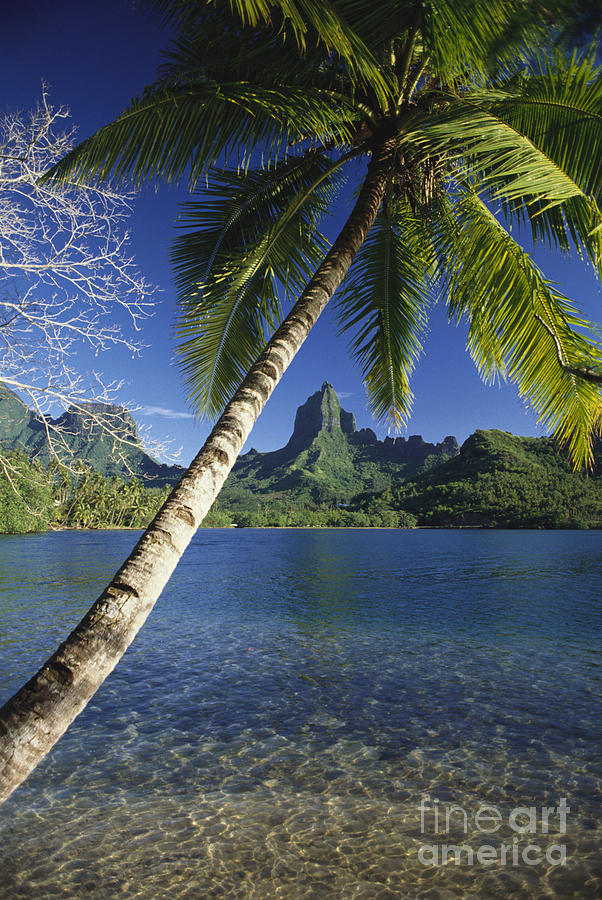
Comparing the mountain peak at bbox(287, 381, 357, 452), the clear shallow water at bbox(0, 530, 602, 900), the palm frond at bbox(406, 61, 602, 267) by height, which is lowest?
the clear shallow water at bbox(0, 530, 602, 900)

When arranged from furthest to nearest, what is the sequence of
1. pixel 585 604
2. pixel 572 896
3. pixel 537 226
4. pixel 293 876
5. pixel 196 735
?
pixel 585 604
pixel 196 735
pixel 537 226
pixel 293 876
pixel 572 896

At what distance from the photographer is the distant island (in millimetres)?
5859

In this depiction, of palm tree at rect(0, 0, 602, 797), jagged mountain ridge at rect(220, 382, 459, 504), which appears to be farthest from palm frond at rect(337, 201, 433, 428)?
jagged mountain ridge at rect(220, 382, 459, 504)

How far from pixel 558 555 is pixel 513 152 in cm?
4263

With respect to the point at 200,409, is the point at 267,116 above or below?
above

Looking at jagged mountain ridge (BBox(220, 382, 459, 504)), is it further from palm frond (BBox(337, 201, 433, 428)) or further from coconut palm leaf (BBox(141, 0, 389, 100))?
coconut palm leaf (BBox(141, 0, 389, 100))

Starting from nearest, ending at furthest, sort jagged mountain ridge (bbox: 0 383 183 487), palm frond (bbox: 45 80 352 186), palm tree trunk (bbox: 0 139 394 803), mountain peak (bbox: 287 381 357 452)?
palm tree trunk (bbox: 0 139 394 803)
palm frond (bbox: 45 80 352 186)
jagged mountain ridge (bbox: 0 383 183 487)
mountain peak (bbox: 287 381 357 452)

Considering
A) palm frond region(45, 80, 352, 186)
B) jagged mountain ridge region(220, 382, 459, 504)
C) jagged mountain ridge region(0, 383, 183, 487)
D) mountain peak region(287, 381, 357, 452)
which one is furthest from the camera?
mountain peak region(287, 381, 357, 452)

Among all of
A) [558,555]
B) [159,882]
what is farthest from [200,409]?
[558,555]

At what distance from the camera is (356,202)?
14.3ft

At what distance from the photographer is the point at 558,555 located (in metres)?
40.8

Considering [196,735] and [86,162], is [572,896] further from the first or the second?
[86,162]

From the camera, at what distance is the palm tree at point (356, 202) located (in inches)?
96.7

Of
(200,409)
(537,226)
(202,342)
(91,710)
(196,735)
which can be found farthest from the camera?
(91,710)
